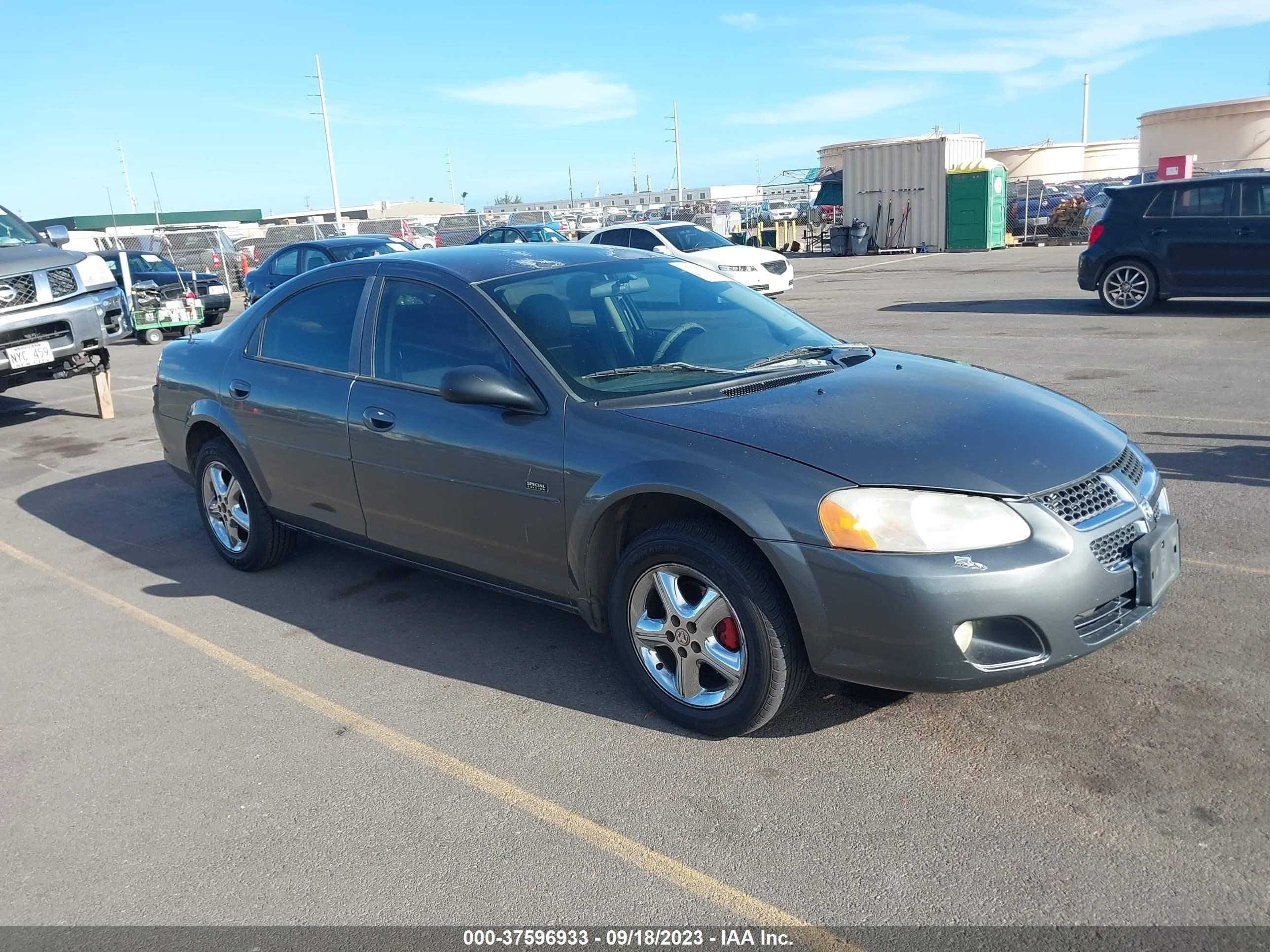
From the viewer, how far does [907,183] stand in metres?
32.7

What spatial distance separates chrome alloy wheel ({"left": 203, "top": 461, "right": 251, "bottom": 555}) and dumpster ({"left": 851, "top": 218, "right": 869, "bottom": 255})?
29975mm

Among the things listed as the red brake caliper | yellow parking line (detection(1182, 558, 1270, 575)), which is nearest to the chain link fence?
yellow parking line (detection(1182, 558, 1270, 575))

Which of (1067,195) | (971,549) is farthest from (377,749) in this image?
(1067,195)

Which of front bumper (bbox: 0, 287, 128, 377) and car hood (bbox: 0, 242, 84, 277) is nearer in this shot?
front bumper (bbox: 0, 287, 128, 377)

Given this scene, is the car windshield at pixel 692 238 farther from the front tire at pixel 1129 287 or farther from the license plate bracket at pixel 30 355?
the license plate bracket at pixel 30 355

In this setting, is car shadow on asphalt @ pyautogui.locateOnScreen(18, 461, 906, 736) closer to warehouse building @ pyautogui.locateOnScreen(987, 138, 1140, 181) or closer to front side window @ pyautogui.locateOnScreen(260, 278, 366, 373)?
front side window @ pyautogui.locateOnScreen(260, 278, 366, 373)

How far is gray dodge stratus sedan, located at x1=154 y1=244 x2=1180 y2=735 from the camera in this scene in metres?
3.20

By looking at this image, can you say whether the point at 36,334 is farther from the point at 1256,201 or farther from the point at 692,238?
the point at 1256,201

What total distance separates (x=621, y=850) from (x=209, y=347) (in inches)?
158

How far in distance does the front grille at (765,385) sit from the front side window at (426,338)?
0.86 m

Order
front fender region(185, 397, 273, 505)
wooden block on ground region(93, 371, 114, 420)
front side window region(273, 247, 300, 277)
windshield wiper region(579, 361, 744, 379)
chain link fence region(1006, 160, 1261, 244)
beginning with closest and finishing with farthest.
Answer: windshield wiper region(579, 361, 744, 379) < front fender region(185, 397, 273, 505) < wooden block on ground region(93, 371, 114, 420) < front side window region(273, 247, 300, 277) < chain link fence region(1006, 160, 1261, 244)

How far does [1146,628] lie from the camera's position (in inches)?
166

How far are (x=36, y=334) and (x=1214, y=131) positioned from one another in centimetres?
5066

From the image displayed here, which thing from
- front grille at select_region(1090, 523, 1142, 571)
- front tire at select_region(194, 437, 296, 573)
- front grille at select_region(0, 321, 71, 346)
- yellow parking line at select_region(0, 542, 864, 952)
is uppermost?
front grille at select_region(0, 321, 71, 346)
